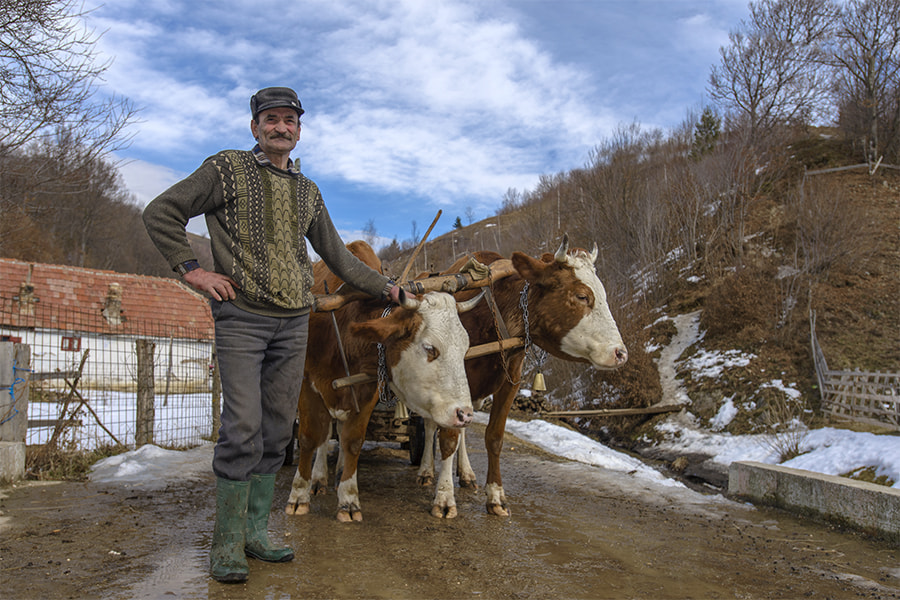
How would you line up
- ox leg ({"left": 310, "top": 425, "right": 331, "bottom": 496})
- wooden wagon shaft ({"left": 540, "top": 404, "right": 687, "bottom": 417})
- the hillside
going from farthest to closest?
the hillside < wooden wagon shaft ({"left": 540, "top": 404, "right": 687, "bottom": 417}) < ox leg ({"left": 310, "top": 425, "right": 331, "bottom": 496})

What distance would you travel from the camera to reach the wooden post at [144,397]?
7.70 meters

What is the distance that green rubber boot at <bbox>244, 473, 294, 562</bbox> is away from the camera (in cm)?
329

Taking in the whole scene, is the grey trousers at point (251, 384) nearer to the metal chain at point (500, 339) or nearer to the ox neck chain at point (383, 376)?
the ox neck chain at point (383, 376)

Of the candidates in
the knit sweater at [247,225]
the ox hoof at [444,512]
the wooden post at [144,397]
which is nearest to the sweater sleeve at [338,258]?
the knit sweater at [247,225]

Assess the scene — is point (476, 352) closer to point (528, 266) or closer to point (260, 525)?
point (528, 266)

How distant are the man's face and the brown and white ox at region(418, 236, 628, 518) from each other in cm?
206

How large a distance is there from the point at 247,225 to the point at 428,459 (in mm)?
3687

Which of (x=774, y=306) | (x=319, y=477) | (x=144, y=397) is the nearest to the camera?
(x=319, y=477)

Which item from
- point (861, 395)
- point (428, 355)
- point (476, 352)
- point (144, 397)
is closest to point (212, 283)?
point (428, 355)

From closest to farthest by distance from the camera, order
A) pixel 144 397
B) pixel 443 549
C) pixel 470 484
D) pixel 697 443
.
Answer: pixel 443 549
pixel 470 484
pixel 144 397
pixel 697 443

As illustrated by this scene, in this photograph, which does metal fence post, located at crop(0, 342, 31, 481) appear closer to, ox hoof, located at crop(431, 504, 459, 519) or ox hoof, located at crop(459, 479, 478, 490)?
ox hoof, located at crop(431, 504, 459, 519)

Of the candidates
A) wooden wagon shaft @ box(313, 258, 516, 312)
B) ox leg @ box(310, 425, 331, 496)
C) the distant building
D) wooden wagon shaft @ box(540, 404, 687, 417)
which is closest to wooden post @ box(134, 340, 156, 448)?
ox leg @ box(310, 425, 331, 496)

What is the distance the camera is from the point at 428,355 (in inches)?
156

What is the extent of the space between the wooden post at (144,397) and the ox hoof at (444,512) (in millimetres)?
4598
